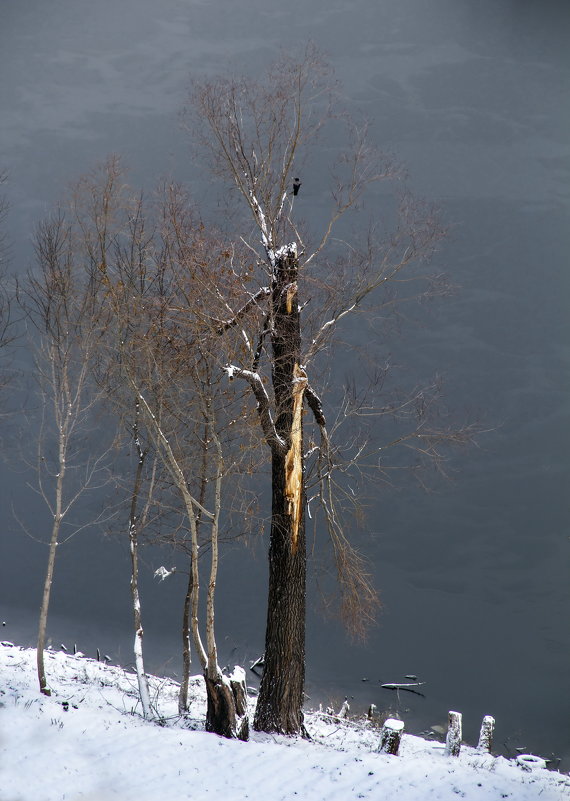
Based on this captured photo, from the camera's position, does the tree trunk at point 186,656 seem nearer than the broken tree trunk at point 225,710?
No

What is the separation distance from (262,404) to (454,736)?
4.62m

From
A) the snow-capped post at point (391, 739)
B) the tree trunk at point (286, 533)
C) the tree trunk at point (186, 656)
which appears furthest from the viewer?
the tree trunk at point (186, 656)

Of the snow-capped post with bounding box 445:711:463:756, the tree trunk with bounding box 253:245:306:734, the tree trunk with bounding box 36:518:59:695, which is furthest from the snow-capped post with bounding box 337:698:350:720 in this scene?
the tree trunk with bounding box 36:518:59:695

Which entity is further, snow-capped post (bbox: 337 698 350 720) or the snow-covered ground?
snow-capped post (bbox: 337 698 350 720)

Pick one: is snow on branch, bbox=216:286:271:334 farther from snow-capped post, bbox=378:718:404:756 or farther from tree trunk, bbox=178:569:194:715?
snow-capped post, bbox=378:718:404:756

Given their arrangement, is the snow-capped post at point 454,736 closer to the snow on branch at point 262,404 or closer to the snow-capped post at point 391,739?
the snow-capped post at point 391,739

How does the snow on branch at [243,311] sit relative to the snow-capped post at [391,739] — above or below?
above

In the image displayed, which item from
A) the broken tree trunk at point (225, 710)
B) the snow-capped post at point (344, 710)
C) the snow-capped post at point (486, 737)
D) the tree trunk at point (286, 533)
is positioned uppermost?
the tree trunk at point (286, 533)

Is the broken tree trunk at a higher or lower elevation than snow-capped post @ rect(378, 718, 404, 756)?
higher

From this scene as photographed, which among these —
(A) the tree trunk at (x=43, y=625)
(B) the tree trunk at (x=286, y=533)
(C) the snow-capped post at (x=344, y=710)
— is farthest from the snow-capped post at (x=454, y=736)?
(A) the tree trunk at (x=43, y=625)

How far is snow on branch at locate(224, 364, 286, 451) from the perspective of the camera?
884 cm

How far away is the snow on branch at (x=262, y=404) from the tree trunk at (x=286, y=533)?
131 millimetres

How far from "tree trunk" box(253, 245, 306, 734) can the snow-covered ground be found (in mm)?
519

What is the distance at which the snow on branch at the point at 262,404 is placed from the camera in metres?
8.84
